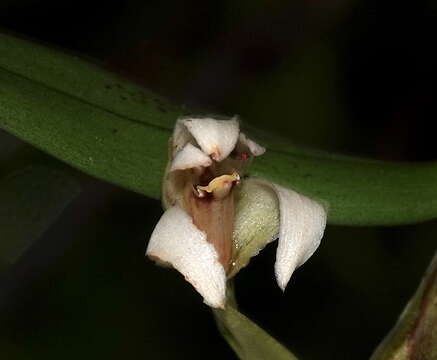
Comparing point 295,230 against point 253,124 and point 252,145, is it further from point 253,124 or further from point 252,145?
point 253,124

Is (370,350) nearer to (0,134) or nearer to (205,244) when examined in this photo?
(0,134)

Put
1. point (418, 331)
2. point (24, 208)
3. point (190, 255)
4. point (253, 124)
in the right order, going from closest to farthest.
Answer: point (190, 255)
point (418, 331)
point (24, 208)
point (253, 124)

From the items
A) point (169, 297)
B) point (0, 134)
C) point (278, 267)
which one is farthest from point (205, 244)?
point (169, 297)

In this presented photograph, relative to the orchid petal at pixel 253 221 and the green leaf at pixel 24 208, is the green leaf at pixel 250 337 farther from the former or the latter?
the green leaf at pixel 24 208

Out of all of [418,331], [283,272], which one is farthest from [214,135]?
[418,331]

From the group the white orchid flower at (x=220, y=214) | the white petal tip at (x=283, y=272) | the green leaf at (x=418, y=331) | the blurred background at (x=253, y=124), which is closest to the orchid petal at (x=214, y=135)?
the white orchid flower at (x=220, y=214)
